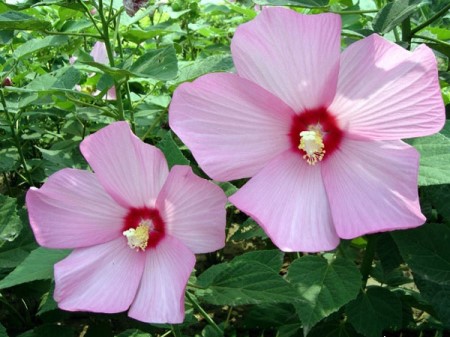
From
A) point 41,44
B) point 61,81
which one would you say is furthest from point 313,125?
point 41,44

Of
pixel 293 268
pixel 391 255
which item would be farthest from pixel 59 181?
pixel 391 255

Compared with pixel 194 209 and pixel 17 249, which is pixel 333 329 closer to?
pixel 194 209

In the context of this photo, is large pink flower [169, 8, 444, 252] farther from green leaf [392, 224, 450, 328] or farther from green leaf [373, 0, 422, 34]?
green leaf [392, 224, 450, 328]

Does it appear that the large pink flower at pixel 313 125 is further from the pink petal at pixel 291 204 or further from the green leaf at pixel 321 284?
the green leaf at pixel 321 284

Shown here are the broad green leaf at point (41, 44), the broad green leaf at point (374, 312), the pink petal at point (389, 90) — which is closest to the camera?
the pink petal at point (389, 90)

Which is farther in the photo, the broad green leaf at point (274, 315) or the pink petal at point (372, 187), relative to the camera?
the broad green leaf at point (274, 315)

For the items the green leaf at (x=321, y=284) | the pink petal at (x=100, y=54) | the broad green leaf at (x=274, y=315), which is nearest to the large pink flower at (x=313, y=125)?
the green leaf at (x=321, y=284)

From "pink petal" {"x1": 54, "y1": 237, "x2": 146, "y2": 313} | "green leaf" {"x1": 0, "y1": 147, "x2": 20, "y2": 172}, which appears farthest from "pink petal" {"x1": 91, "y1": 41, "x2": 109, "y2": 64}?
"pink petal" {"x1": 54, "y1": 237, "x2": 146, "y2": 313}
